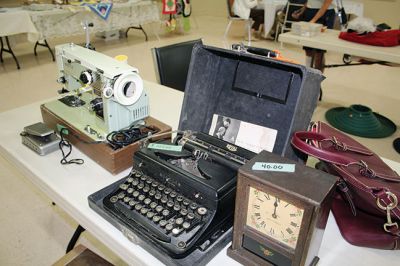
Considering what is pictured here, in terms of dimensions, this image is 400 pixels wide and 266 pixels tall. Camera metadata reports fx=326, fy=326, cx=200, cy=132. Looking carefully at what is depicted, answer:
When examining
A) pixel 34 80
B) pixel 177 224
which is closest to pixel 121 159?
pixel 177 224

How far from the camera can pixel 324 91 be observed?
13.3 feet

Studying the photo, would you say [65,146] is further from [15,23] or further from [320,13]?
[320,13]

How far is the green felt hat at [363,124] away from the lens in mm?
3010

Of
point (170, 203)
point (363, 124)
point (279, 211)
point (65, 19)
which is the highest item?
point (279, 211)

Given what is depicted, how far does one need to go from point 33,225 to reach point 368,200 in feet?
5.93

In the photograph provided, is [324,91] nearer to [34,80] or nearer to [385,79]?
[385,79]

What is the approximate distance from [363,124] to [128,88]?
257 cm

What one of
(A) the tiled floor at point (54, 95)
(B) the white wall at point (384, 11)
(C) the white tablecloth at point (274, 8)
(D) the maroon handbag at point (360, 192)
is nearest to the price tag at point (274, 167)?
(D) the maroon handbag at point (360, 192)

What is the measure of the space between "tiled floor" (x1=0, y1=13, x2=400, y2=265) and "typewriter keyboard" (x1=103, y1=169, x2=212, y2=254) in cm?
92

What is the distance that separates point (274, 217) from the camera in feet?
2.38

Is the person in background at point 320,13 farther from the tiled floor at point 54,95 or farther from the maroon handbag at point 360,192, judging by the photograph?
the maroon handbag at point 360,192

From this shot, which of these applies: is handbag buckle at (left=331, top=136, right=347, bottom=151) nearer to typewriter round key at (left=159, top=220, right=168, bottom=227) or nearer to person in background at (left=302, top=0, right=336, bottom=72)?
typewriter round key at (left=159, top=220, right=168, bottom=227)

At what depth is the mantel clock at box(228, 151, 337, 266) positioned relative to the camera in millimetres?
667

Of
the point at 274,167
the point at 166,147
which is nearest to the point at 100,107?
the point at 166,147
